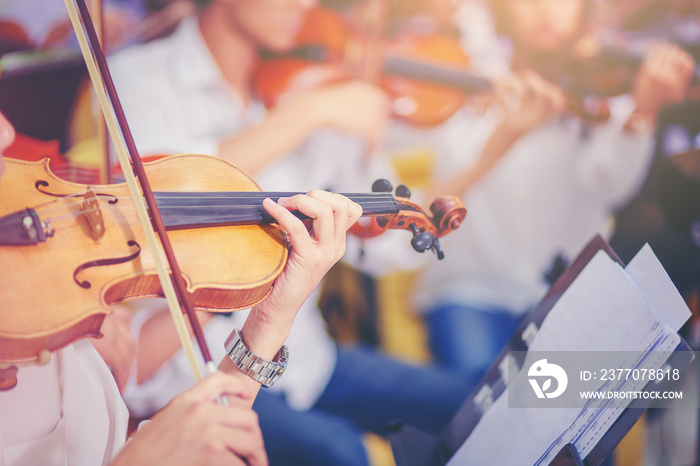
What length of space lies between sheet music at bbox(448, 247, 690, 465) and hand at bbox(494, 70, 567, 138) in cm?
108

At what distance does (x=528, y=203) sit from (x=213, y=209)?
4.69 ft

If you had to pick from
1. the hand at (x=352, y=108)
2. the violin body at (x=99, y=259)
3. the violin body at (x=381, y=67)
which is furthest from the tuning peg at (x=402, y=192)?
the violin body at (x=381, y=67)

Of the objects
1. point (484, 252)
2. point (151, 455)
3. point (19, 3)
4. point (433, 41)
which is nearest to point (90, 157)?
point (19, 3)

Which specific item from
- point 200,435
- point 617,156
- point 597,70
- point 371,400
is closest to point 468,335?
point 371,400

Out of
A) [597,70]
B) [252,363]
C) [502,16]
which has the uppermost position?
[502,16]

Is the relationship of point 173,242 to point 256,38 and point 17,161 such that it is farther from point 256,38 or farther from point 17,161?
point 256,38

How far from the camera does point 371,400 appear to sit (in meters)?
1.24

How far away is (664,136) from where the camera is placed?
62.2 inches

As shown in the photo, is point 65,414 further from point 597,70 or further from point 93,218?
point 597,70

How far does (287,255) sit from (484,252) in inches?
51.2

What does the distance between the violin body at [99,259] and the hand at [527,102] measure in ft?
4.04

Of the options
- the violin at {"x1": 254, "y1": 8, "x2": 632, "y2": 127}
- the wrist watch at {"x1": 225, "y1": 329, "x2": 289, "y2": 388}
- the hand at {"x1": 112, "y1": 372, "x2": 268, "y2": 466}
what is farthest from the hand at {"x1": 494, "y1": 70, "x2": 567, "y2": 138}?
the hand at {"x1": 112, "y1": 372, "x2": 268, "y2": 466}

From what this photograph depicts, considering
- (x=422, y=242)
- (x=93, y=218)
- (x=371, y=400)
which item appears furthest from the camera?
(x=371, y=400)

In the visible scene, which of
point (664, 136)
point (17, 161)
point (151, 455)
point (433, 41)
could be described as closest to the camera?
point (151, 455)
